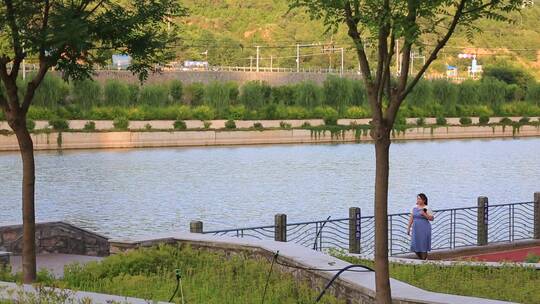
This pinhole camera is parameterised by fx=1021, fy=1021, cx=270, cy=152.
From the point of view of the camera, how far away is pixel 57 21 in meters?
10.8

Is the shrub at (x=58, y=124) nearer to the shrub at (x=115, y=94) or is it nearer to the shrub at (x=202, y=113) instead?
the shrub at (x=115, y=94)

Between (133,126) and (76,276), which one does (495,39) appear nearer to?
(133,126)

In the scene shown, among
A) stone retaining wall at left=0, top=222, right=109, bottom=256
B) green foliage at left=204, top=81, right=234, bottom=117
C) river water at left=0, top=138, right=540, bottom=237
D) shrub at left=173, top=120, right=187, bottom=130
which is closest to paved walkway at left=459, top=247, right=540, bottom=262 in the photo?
stone retaining wall at left=0, top=222, right=109, bottom=256

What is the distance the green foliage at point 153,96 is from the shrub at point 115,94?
1.44m

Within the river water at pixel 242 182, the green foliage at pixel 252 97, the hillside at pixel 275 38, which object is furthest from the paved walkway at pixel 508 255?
the hillside at pixel 275 38

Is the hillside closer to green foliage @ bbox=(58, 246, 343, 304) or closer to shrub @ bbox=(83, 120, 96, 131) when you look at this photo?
shrub @ bbox=(83, 120, 96, 131)

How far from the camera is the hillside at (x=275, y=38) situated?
135500 mm

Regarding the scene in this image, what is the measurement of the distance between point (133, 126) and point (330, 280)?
59.7 metres

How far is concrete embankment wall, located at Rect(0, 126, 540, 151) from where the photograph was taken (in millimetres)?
63469

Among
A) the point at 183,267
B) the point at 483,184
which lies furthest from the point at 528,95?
the point at 183,267

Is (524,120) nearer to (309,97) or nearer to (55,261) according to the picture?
(309,97)

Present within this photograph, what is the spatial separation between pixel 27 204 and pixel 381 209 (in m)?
4.55

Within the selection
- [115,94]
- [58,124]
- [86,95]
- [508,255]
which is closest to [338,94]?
[115,94]

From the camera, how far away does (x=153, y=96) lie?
244 ft
